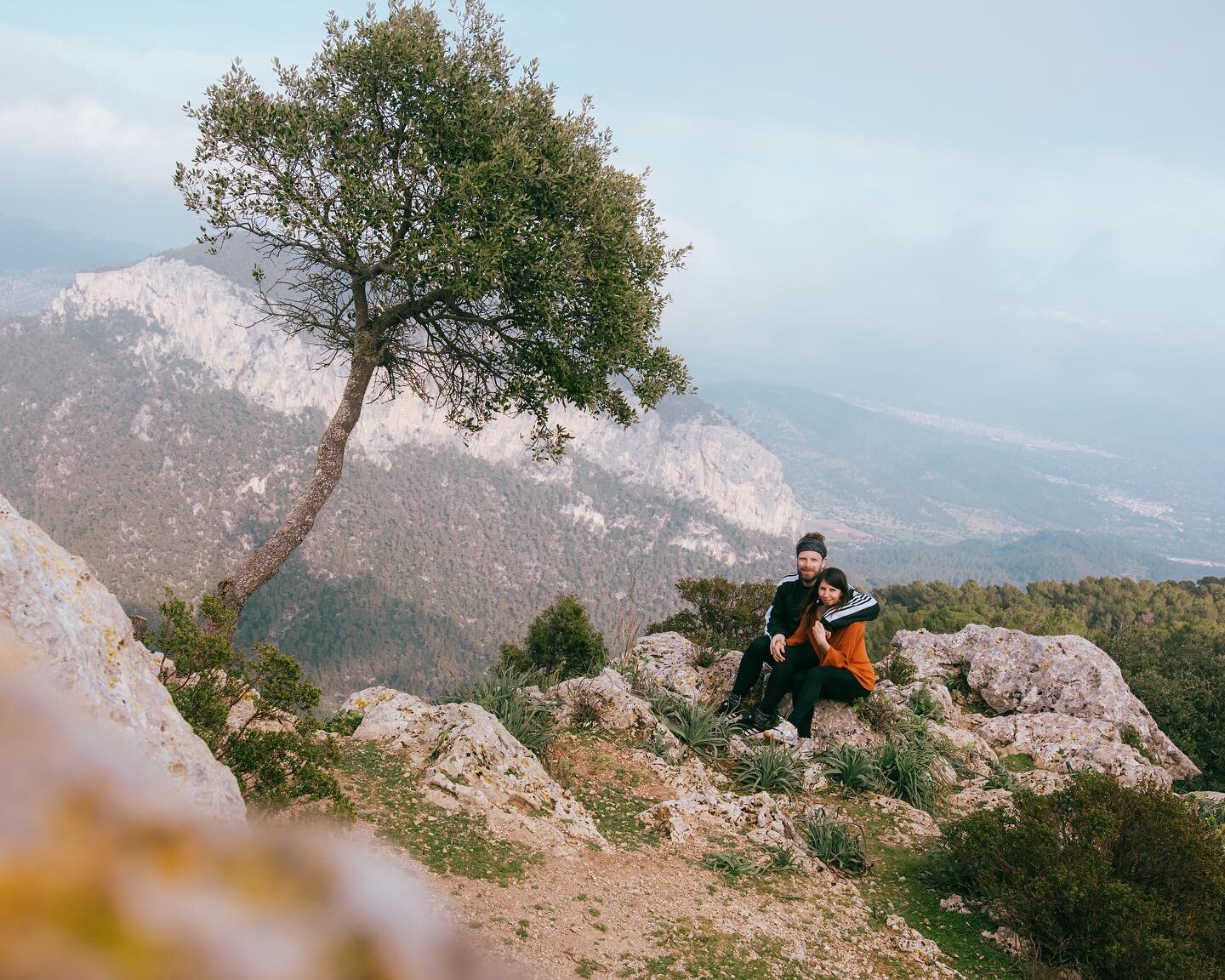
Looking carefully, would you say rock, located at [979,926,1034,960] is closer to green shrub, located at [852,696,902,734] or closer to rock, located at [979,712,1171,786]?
green shrub, located at [852,696,902,734]

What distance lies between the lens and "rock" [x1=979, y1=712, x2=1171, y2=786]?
1288cm

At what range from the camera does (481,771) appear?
8.48m

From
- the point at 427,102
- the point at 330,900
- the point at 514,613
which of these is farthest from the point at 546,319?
the point at 514,613

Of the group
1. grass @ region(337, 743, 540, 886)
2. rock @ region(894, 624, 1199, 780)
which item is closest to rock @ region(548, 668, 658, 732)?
grass @ region(337, 743, 540, 886)

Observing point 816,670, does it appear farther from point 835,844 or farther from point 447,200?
point 447,200

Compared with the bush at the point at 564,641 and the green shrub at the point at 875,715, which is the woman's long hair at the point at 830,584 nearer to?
the green shrub at the point at 875,715

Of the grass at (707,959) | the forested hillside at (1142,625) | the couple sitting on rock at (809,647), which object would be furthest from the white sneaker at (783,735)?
the forested hillside at (1142,625)

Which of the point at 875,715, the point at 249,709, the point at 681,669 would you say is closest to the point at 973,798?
the point at 875,715

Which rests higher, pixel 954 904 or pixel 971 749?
pixel 971 749

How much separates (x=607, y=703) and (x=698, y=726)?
1.53 meters

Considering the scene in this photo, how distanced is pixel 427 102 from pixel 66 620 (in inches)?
389

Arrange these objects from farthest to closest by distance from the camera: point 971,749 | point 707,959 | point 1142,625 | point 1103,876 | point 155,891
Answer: point 1142,625
point 971,749
point 1103,876
point 707,959
point 155,891

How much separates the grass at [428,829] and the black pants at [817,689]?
5621mm

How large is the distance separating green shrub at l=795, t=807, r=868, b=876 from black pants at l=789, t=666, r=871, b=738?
2.20m
